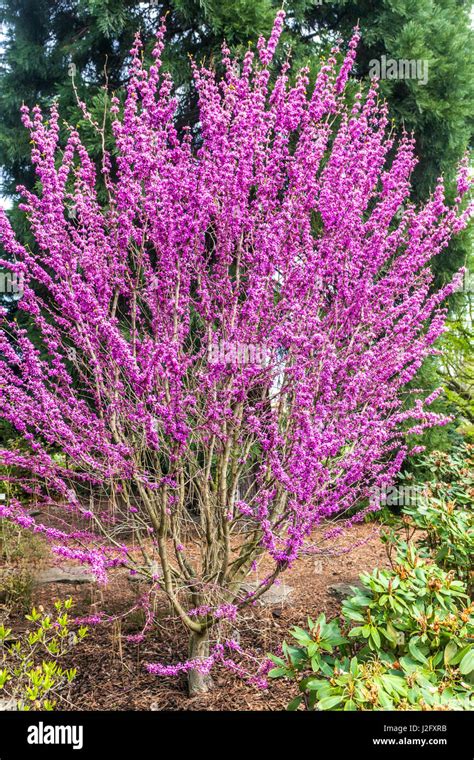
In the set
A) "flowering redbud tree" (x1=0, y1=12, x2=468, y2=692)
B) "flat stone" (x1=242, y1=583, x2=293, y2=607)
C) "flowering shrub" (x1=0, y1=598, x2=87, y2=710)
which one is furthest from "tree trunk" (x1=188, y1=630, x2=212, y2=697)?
"flat stone" (x1=242, y1=583, x2=293, y2=607)

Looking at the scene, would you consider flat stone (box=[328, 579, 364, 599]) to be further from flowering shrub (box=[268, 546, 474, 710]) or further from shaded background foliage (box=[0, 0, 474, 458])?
shaded background foliage (box=[0, 0, 474, 458])

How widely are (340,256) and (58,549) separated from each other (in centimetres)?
193

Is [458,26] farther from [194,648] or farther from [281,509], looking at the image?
[194,648]

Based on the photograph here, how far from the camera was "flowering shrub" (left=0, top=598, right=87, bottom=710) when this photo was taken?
2242 mm

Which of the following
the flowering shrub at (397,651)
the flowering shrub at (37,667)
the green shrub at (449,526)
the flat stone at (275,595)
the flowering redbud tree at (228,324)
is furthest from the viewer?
the flat stone at (275,595)

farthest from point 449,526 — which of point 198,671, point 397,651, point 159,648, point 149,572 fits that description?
point 159,648

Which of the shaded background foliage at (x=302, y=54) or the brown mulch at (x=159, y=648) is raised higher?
the shaded background foliage at (x=302, y=54)

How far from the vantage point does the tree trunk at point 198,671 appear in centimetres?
314

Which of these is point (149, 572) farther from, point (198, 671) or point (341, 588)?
point (341, 588)

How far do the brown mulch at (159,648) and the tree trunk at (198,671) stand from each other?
5cm

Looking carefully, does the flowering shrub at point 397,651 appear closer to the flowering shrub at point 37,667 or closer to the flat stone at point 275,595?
the flowering shrub at point 37,667

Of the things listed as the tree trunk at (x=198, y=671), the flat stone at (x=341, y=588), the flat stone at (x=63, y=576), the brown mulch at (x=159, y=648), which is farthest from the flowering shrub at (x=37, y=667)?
the flat stone at (x=341, y=588)

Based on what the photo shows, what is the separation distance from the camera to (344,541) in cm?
567

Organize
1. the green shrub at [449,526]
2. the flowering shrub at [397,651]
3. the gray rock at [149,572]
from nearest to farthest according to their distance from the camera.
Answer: the flowering shrub at [397,651], the green shrub at [449,526], the gray rock at [149,572]
